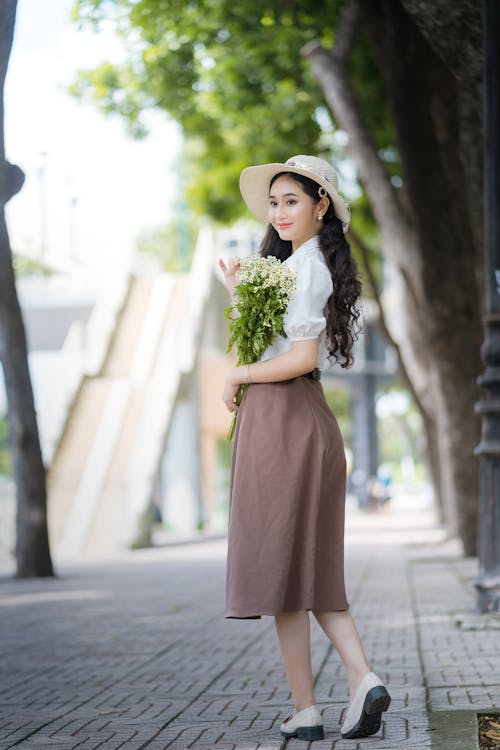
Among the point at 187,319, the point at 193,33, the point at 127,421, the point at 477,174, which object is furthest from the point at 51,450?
the point at 477,174

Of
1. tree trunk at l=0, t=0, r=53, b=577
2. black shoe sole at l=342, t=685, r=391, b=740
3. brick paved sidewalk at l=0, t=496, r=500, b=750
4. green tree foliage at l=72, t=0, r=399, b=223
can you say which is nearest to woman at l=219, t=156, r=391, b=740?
black shoe sole at l=342, t=685, r=391, b=740

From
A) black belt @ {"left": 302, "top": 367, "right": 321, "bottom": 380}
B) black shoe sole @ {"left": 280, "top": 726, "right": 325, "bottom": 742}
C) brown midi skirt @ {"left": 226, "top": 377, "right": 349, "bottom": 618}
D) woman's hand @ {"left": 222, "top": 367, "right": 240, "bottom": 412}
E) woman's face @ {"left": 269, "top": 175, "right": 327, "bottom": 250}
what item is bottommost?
black shoe sole @ {"left": 280, "top": 726, "right": 325, "bottom": 742}

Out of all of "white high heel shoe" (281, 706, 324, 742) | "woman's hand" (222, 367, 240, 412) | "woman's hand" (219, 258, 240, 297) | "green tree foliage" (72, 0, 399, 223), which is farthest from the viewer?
"green tree foliage" (72, 0, 399, 223)

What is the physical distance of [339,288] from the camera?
15.8ft

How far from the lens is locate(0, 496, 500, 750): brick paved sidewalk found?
16.2 feet

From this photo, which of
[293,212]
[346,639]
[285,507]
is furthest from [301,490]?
[293,212]

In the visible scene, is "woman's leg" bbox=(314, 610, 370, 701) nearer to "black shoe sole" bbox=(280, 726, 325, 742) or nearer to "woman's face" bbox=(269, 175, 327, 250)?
"black shoe sole" bbox=(280, 726, 325, 742)

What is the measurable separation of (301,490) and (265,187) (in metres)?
1.21

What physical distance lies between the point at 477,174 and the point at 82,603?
5161 millimetres

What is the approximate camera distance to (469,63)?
888cm

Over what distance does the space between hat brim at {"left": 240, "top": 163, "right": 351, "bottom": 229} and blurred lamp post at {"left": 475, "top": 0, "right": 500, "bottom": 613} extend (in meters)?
3.41

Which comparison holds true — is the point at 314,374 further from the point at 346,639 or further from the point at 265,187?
the point at 346,639

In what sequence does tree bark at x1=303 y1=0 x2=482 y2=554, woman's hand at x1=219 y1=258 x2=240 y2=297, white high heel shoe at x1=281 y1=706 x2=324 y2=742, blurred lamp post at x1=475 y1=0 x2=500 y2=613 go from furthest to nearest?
tree bark at x1=303 y1=0 x2=482 y2=554 < blurred lamp post at x1=475 y1=0 x2=500 y2=613 < woman's hand at x1=219 y1=258 x2=240 y2=297 < white high heel shoe at x1=281 y1=706 x2=324 y2=742

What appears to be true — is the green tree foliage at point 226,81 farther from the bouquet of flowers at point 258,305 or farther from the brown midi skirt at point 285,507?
the brown midi skirt at point 285,507
